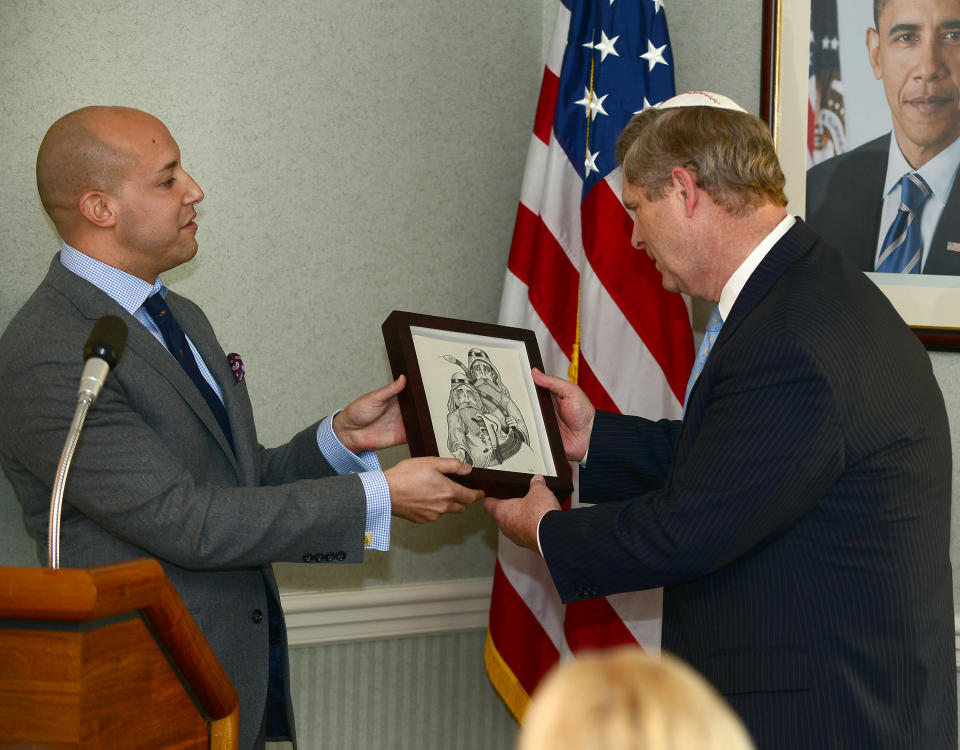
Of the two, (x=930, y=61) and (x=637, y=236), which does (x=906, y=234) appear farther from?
(x=637, y=236)

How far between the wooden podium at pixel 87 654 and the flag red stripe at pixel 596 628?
5.93 feet

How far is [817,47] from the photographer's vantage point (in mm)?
3123

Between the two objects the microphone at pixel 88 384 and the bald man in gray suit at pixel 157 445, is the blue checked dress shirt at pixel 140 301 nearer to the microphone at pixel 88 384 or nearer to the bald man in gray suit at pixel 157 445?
the bald man in gray suit at pixel 157 445

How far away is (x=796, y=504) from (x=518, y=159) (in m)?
2.22

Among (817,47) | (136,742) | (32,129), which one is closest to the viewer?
(136,742)

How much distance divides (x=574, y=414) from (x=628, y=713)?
2.22 metres

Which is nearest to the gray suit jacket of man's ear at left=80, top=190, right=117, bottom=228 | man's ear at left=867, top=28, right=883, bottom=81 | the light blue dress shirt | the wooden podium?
man's ear at left=80, top=190, right=117, bottom=228

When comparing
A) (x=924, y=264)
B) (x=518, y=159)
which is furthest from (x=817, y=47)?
(x=518, y=159)

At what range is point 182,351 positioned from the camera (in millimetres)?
2385

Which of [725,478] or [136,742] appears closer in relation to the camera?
[136,742]

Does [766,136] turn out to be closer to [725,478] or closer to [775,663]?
[725,478]

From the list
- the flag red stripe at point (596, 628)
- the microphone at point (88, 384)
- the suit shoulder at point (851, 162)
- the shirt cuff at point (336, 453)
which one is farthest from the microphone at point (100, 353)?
the suit shoulder at point (851, 162)

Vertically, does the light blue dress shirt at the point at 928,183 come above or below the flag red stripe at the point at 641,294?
above

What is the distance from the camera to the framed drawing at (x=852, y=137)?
9.64 ft
